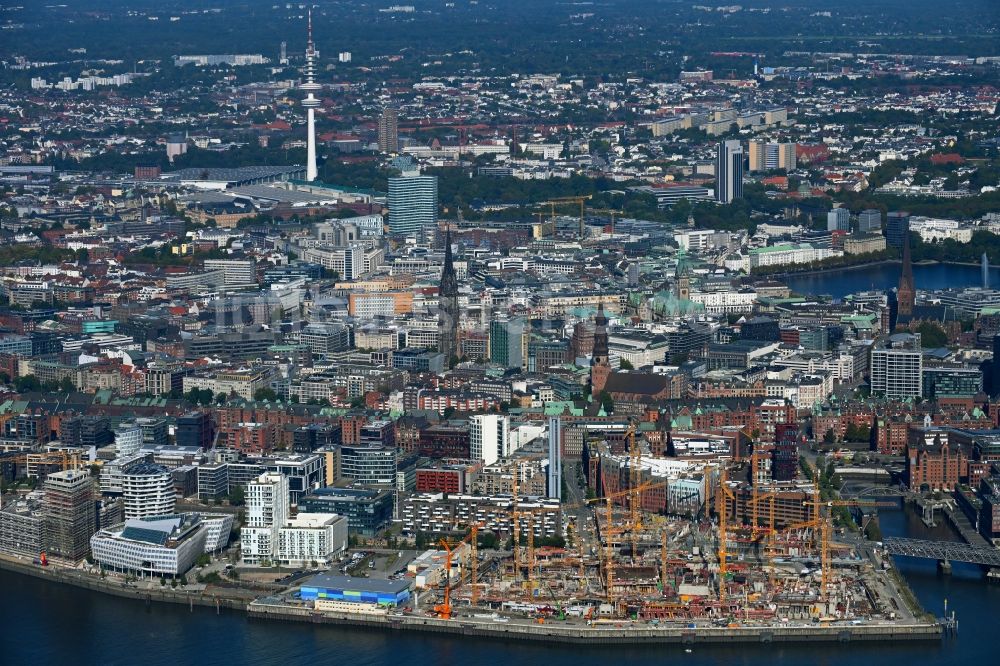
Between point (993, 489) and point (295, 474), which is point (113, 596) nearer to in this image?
point (295, 474)

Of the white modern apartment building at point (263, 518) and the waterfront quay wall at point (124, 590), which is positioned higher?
the white modern apartment building at point (263, 518)

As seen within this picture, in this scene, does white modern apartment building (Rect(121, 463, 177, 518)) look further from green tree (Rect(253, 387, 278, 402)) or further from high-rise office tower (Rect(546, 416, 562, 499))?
green tree (Rect(253, 387, 278, 402))

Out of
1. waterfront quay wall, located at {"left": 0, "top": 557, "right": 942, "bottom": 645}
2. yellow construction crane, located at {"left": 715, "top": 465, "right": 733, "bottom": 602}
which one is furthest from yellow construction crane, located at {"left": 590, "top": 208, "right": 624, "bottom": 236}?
waterfront quay wall, located at {"left": 0, "top": 557, "right": 942, "bottom": 645}

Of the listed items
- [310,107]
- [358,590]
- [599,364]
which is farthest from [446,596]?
[310,107]

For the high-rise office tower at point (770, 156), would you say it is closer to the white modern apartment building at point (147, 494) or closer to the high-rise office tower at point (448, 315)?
the high-rise office tower at point (448, 315)

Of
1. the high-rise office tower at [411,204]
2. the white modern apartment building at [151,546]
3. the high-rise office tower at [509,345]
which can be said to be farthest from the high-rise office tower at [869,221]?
the white modern apartment building at [151,546]

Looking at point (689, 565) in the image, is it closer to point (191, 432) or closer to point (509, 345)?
point (191, 432)

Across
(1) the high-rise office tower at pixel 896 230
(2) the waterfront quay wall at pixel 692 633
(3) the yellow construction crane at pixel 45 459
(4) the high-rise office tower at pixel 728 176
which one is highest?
(4) the high-rise office tower at pixel 728 176
